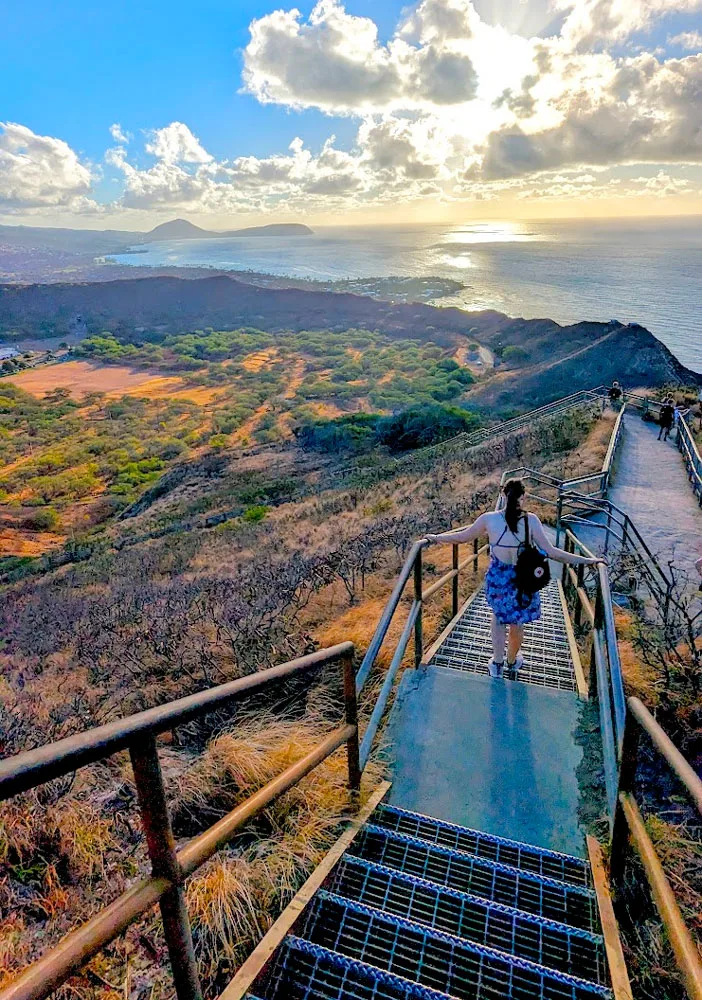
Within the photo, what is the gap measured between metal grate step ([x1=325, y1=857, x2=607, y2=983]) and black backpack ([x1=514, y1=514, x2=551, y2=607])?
2.19 metres

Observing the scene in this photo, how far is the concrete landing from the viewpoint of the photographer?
10.2 ft

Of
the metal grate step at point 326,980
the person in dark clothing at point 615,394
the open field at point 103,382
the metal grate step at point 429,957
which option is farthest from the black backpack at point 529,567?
the open field at point 103,382

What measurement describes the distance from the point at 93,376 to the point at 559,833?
74.0 meters

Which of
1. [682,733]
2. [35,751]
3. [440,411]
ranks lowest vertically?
[440,411]

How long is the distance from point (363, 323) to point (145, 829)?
317 ft

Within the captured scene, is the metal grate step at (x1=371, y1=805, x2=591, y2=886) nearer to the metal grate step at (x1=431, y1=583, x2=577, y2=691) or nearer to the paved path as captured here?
the metal grate step at (x1=431, y1=583, x2=577, y2=691)

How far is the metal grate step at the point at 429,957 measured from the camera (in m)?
2.15

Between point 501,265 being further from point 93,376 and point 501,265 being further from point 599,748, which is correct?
point 599,748

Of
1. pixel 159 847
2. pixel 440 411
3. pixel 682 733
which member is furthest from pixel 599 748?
pixel 440 411

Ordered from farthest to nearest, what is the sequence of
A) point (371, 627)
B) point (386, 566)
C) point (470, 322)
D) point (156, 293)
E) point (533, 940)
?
point (156, 293), point (470, 322), point (386, 566), point (371, 627), point (533, 940)

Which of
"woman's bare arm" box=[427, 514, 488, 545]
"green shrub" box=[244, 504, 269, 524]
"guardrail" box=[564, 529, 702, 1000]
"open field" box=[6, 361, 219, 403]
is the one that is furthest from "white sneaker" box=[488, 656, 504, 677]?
"open field" box=[6, 361, 219, 403]

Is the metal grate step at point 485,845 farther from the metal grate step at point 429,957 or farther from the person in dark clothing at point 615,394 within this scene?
the person in dark clothing at point 615,394

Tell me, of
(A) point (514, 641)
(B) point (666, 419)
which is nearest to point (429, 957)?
(A) point (514, 641)

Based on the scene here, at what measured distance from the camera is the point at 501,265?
179 m
